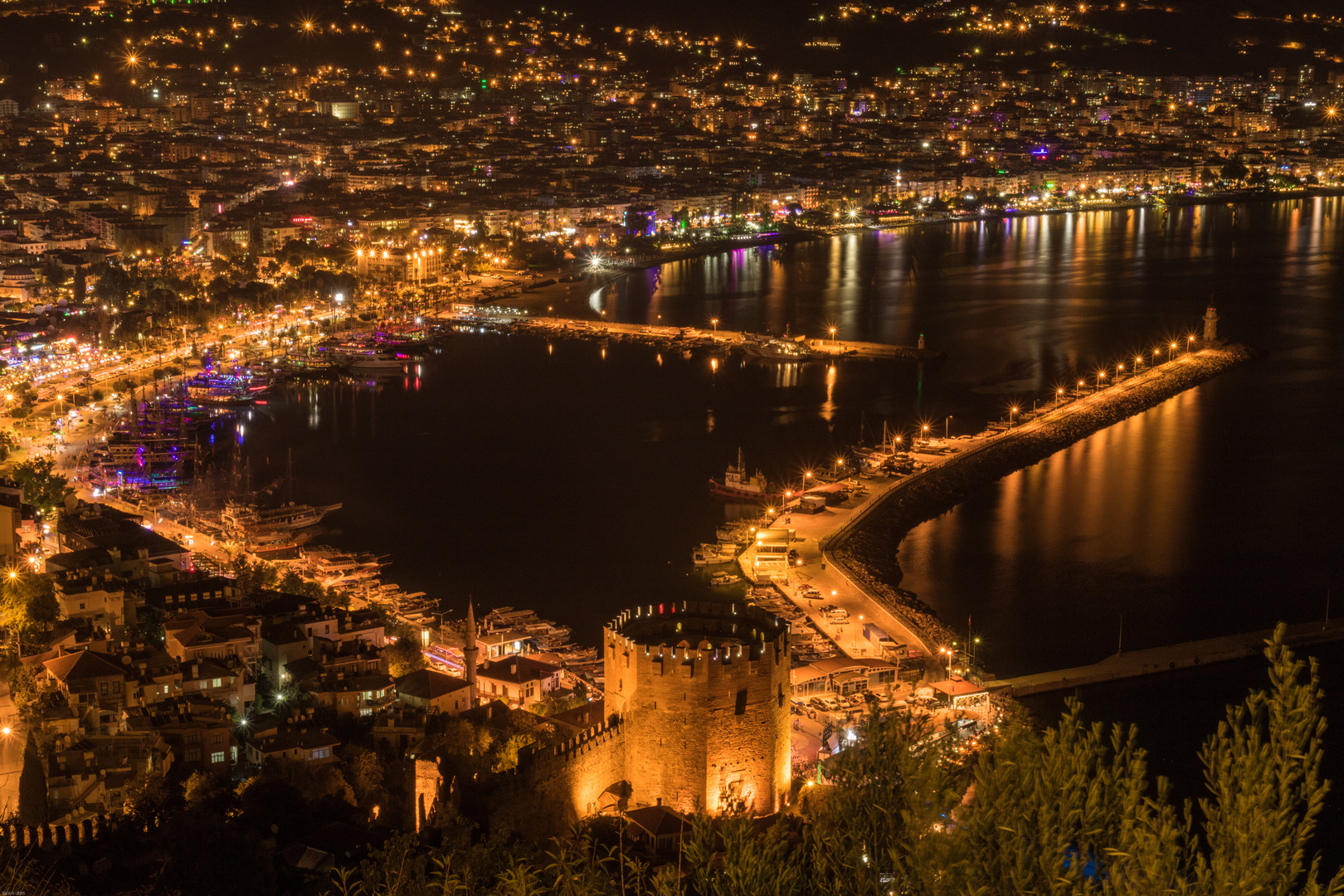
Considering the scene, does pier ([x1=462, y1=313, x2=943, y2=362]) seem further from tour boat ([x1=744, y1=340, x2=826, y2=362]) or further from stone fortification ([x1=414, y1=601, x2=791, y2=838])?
stone fortification ([x1=414, y1=601, x2=791, y2=838])

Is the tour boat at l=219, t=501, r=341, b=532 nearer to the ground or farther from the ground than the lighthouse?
nearer to the ground

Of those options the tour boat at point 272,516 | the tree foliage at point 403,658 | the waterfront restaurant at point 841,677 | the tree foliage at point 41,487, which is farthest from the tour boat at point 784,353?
the tree foliage at point 403,658

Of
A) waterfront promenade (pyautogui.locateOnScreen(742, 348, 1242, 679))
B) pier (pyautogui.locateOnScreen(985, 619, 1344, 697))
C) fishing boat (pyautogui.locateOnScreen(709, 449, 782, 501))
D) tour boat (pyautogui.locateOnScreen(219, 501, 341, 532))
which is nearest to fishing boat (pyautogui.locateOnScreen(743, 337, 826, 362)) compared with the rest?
waterfront promenade (pyautogui.locateOnScreen(742, 348, 1242, 679))

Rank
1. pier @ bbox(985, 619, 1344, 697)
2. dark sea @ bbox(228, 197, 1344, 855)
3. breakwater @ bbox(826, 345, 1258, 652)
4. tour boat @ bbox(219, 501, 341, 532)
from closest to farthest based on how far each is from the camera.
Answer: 1. pier @ bbox(985, 619, 1344, 697)
2. breakwater @ bbox(826, 345, 1258, 652)
3. dark sea @ bbox(228, 197, 1344, 855)
4. tour boat @ bbox(219, 501, 341, 532)

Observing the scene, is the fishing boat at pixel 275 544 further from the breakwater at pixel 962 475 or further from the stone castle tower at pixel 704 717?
the stone castle tower at pixel 704 717

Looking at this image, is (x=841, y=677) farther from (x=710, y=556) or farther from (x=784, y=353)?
(x=784, y=353)

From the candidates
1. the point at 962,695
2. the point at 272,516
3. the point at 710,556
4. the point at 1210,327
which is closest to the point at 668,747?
the point at 962,695

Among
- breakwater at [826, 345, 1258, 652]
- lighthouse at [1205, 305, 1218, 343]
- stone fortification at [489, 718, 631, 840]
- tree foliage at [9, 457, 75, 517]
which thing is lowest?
breakwater at [826, 345, 1258, 652]
